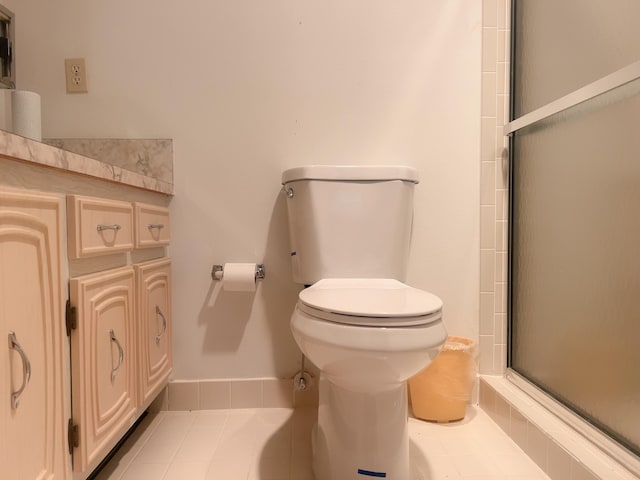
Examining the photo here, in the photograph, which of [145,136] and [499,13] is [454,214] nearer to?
[499,13]

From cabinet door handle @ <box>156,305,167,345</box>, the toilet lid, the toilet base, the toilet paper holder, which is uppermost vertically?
the toilet paper holder

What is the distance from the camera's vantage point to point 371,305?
84cm

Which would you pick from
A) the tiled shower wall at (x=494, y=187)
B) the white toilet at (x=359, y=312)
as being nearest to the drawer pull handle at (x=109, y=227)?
the white toilet at (x=359, y=312)

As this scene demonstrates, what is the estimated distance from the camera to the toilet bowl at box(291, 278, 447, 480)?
2.53ft

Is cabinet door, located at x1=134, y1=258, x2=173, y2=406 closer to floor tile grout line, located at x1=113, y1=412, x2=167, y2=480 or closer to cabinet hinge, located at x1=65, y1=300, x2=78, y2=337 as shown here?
floor tile grout line, located at x1=113, y1=412, x2=167, y2=480

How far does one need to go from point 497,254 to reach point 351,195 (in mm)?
595

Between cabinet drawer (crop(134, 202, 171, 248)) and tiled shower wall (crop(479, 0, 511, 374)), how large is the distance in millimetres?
1093

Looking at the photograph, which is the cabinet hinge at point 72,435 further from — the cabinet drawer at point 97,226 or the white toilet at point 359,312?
the white toilet at point 359,312

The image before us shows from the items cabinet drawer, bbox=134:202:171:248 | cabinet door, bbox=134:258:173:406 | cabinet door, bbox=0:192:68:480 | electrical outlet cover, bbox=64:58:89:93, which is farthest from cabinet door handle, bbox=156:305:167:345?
electrical outlet cover, bbox=64:58:89:93

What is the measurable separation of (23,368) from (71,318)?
16 cm

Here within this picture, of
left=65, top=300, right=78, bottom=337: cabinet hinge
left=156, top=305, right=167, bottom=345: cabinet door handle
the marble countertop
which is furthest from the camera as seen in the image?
left=156, top=305, right=167, bottom=345: cabinet door handle

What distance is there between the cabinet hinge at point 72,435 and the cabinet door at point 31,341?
22mm

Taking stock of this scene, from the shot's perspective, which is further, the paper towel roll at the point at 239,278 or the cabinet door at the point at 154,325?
the paper towel roll at the point at 239,278

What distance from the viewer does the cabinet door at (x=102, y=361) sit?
30.2 inches
